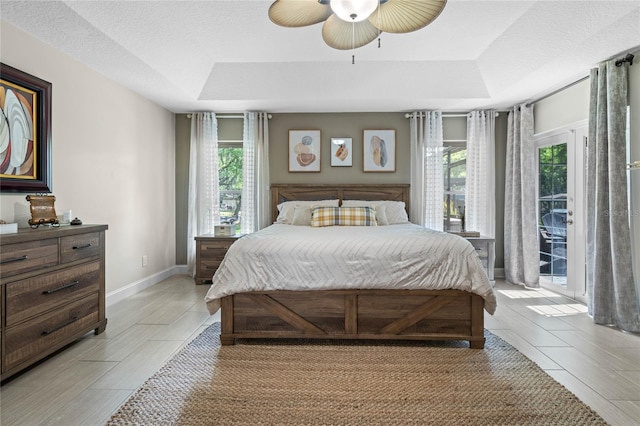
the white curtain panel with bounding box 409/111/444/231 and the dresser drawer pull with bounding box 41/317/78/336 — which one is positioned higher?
the white curtain panel with bounding box 409/111/444/231

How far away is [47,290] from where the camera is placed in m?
2.21

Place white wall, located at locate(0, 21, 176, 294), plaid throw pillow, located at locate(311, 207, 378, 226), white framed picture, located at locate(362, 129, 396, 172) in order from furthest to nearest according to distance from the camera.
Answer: white framed picture, located at locate(362, 129, 396, 172) → plaid throw pillow, located at locate(311, 207, 378, 226) → white wall, located at locate(0, 21, 176, 294)

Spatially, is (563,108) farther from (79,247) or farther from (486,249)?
(79,247)

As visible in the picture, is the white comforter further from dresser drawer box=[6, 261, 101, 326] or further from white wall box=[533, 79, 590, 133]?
white wall box=[533, 79, 590, 133]

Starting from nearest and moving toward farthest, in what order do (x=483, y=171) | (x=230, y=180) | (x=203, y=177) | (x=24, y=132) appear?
(x=24, y=132)
(x=483, y=171)
(x=203, y=177)
(x=230, y=180)

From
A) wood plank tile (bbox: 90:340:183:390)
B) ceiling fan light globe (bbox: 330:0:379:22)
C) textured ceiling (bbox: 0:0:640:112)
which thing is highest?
textured ceiling (bbox: 0:0:640:112)

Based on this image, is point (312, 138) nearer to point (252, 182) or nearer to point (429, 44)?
point (252, 182)

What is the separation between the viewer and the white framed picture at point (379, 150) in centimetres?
480

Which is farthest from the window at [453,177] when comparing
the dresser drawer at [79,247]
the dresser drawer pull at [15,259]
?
the dresser drawer pull at [15,259]

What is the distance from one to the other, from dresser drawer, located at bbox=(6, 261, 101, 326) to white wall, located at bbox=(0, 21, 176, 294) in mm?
605

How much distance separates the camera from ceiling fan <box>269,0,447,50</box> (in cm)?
176

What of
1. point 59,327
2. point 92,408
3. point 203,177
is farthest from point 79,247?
point 203,177

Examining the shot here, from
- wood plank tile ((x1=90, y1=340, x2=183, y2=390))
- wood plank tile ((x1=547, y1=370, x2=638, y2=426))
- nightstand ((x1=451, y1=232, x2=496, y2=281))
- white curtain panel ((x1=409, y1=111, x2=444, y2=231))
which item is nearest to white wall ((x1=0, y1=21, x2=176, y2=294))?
wood plank tile ((x1=90, y1=340, x2=183, y2=390))

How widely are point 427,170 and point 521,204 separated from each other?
4.15 ft
